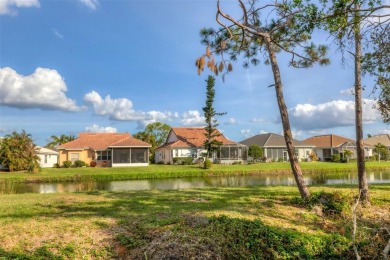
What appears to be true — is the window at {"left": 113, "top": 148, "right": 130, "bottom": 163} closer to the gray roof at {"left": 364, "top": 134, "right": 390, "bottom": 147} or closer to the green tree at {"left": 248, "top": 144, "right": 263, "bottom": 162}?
the green tree at {"left": 248, "top": 144, "right": 263, "bottom": 162}

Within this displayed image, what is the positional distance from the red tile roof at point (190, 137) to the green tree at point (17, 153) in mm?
16804

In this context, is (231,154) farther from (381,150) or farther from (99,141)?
(381,150)

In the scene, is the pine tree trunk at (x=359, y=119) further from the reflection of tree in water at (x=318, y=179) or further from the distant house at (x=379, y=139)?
the distant house at (x=379, y=139)

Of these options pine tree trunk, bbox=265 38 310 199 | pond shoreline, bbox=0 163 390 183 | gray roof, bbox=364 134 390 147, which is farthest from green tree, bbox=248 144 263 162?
pine tree trunk, bbox=265 38 310 199

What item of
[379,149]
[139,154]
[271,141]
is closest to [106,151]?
[139,154]

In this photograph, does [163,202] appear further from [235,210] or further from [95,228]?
[95,228]

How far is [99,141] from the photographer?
46594 mm

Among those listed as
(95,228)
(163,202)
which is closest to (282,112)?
(163,202)

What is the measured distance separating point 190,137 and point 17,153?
21881 millimetres

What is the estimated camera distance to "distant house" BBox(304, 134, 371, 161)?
176ft

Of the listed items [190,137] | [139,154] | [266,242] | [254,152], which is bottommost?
[266,242]

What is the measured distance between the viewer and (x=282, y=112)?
1019 centimetres

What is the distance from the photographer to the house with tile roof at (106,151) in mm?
41828

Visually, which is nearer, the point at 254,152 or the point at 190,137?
the point at 254,152
